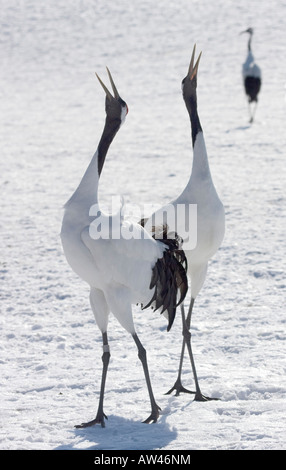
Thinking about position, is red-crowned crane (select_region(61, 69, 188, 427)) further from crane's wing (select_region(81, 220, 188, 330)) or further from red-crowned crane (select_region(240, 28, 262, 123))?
red-crowned crane (select_region(240, 28, 262, 123))

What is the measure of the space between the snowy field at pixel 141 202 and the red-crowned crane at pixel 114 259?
1.39 feet

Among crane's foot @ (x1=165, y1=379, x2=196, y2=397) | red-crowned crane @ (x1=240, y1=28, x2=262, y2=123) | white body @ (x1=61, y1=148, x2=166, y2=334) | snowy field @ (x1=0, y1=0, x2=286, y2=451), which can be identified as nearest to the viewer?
white body @ (x1=61, y1=148, x2=166, y2=334)

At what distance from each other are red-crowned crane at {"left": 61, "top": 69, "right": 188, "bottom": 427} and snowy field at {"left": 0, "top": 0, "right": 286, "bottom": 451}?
422 millimetres

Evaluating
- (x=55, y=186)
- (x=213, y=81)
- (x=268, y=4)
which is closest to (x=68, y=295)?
(x=55, y=186)

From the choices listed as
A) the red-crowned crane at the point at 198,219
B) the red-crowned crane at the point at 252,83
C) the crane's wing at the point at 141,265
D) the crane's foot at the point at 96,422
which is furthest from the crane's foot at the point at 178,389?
the red-crowned crane at the point at 252,83

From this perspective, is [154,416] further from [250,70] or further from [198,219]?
[250,70]

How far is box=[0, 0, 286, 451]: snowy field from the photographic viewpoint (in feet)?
16.5

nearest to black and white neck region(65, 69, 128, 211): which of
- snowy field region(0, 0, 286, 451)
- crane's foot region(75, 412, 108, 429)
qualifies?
crane's foot region(75, 412, 108, 429)

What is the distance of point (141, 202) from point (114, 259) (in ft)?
20.7

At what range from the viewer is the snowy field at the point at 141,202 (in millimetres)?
5039

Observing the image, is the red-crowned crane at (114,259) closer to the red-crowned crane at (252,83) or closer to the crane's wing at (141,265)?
the crane's wing at (141,265)

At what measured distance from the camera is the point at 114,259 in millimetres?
4812
